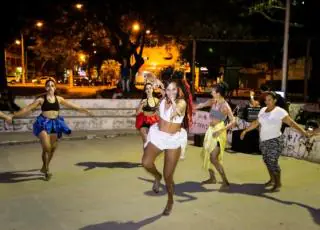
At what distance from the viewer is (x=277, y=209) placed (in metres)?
6.35

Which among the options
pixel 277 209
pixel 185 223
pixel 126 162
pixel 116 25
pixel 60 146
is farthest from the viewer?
pixel 116 25

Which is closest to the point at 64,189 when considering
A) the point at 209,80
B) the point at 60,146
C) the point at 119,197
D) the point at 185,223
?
the point at 119,197

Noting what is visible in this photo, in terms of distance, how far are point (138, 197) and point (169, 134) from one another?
58.4 inches

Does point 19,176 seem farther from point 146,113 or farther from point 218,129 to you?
point 218,129

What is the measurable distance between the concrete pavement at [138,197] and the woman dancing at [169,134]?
1.93 ft

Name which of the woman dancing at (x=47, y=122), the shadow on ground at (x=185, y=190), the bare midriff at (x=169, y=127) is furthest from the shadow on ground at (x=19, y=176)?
the bare midriff at (x=169, y=127)

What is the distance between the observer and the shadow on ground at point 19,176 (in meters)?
7.91

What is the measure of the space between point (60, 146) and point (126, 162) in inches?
108

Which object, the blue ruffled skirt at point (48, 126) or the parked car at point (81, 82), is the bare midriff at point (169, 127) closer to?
the blue ruffled skirt at point (48, 126)

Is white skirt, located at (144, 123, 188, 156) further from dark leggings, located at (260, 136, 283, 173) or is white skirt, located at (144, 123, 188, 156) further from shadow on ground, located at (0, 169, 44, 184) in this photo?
shadow on ground, located at (0, 169, 44, 184)

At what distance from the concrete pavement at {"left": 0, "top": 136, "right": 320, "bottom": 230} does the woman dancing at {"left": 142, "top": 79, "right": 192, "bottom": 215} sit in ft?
1.93

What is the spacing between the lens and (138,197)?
6.81 metres

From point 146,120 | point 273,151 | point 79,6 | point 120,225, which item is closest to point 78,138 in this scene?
point 146,120

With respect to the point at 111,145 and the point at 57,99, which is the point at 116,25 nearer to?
the point at 111,145
